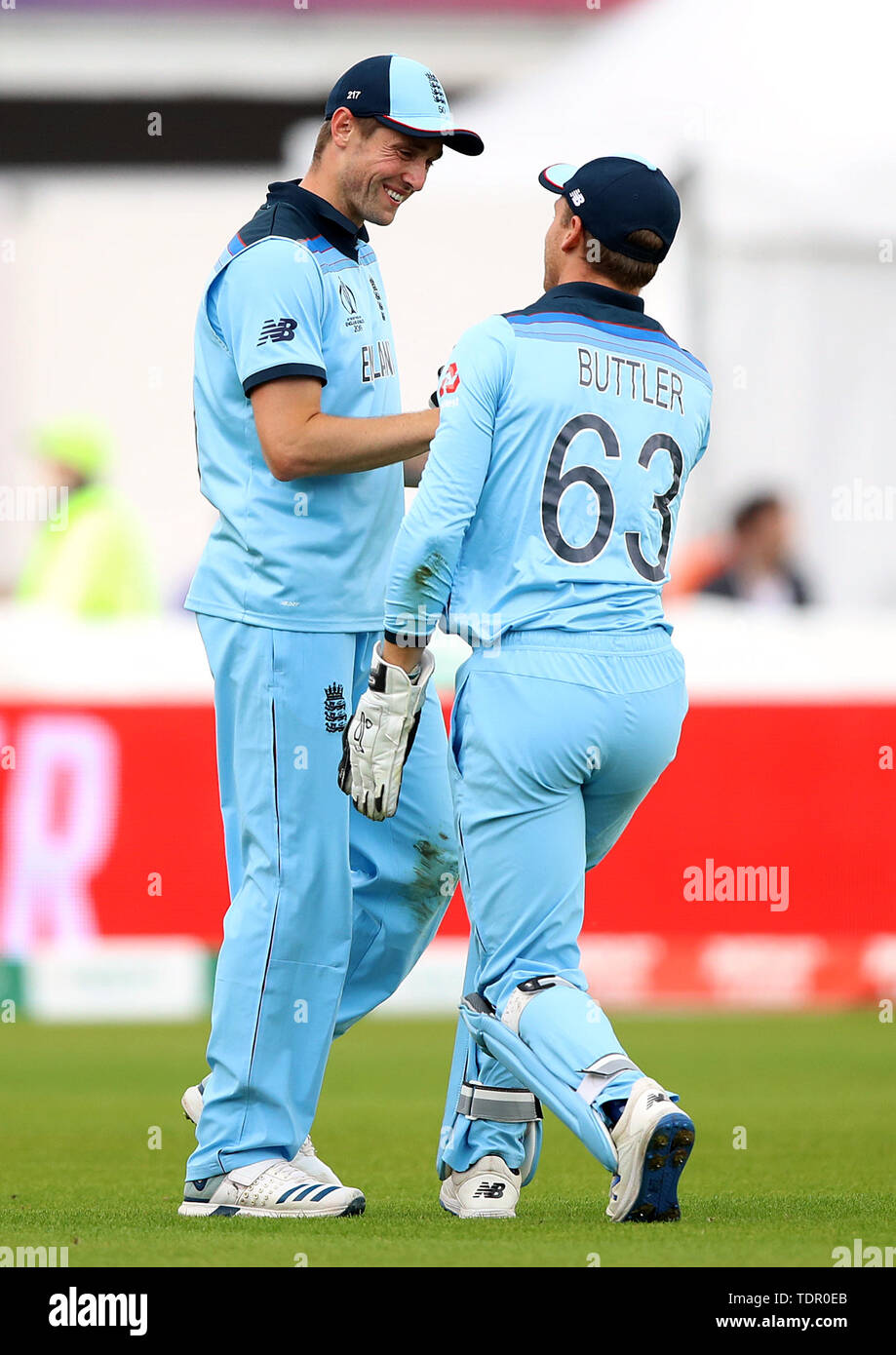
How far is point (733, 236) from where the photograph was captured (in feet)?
37.2

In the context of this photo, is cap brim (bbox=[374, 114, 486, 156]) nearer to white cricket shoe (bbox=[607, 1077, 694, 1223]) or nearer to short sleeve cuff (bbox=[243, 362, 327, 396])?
short sleeve cuff (bbox=[243, 362, 327, 396])

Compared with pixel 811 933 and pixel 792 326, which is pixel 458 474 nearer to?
pixel 811 933

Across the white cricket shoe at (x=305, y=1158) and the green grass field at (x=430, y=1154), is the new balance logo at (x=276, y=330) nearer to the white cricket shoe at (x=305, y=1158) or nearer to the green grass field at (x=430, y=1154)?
the white cricket shoe at (x=305, y=1158)

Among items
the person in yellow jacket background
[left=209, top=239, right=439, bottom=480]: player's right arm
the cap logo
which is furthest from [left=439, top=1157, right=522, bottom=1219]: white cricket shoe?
the person in yellow jacket background

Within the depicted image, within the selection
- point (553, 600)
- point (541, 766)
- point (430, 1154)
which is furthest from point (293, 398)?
point (430, 1154)

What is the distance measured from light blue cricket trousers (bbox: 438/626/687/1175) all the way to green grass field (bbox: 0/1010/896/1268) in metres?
0.46

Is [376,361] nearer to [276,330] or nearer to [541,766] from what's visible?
[276,330]

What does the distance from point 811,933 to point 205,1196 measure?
455cm

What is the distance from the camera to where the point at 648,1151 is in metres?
3.68

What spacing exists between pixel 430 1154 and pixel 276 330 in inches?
88.6

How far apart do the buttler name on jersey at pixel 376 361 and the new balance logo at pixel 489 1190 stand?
1611mm

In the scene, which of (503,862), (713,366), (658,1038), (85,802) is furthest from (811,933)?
(503,862)

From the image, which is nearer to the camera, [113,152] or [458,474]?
[458,474]

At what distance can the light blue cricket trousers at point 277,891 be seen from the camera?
14.1 ft
